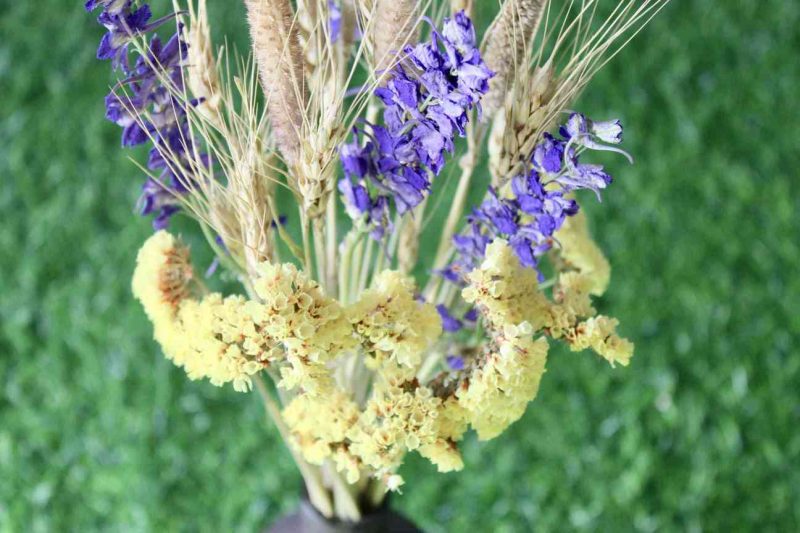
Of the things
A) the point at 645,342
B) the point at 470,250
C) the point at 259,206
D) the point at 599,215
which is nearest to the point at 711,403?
the point at 645,342

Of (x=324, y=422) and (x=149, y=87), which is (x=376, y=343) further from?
(x=149, y=87)

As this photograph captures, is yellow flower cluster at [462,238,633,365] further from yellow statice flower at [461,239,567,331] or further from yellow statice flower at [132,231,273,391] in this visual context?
yellow statice flower at [132,231,273,391]

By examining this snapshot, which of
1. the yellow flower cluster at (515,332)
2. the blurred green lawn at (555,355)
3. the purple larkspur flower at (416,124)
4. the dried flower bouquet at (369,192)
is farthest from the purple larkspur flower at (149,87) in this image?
the blurred green lawn at (555,355)

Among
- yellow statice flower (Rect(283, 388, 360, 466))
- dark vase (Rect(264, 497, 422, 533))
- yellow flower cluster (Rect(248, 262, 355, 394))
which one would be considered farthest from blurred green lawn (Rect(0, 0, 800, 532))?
yellow flower cluster (Rect(248, 262, 355, 394))

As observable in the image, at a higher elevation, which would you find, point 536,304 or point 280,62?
point 280,62

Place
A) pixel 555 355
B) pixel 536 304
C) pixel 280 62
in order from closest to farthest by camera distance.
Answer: pixel 280 62, pixel 536 304, pixel 555 355

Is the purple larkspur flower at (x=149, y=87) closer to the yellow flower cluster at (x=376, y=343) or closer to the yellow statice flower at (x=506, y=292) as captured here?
the yellow flower cluster at (x=376, y=343)

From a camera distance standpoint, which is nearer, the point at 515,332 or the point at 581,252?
the point at 515,332

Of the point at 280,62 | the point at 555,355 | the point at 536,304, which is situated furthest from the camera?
the point at 555,355

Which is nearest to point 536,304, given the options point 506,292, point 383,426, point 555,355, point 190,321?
point 506,292
